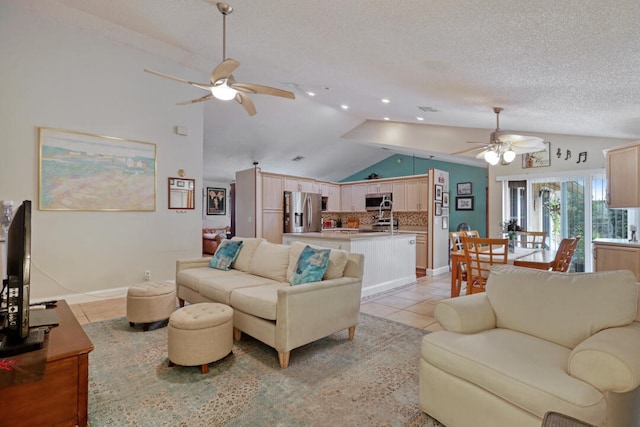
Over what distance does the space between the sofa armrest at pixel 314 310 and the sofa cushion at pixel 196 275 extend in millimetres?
1311

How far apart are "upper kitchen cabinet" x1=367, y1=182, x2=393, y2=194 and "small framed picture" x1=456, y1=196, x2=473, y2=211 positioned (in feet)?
8.93

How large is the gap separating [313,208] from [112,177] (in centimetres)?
442

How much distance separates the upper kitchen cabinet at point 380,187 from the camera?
7551 millimetres

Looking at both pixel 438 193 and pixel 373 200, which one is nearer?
pixel 438 193

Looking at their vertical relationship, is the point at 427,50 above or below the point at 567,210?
above

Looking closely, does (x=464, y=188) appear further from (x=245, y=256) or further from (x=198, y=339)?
(x=198, y=339)

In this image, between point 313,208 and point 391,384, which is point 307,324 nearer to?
point 391,384

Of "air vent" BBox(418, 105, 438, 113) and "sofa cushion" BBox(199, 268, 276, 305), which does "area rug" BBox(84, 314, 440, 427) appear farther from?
"air vent" BBox(418, 105, 438, 113)

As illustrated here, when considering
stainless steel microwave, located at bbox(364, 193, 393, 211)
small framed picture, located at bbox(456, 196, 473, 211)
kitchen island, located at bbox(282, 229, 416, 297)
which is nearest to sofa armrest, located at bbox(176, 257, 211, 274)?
kitchen island, located at bbox(282, 229, 416, 297)

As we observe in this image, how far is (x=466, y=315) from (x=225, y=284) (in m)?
2.15

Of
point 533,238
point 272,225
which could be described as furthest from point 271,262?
point 533,238

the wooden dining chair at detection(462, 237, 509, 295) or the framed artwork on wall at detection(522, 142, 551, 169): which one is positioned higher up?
the framed artwork on wall at detection(522, 142, 551, 169)

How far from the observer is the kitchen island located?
4.45 meters

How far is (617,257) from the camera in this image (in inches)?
150
